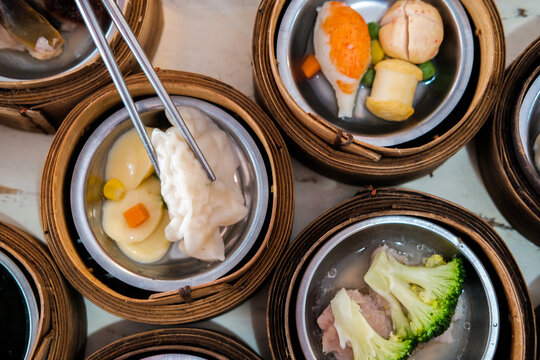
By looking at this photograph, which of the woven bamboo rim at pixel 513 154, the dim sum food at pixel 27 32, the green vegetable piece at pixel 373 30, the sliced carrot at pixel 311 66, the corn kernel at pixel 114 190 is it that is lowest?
the woven bamboo rim at pixel 513 154

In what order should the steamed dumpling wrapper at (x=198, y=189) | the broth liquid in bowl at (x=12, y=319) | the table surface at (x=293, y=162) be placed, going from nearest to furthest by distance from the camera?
1. the steamed dumpling wrapper at (x=198, y=189)
2. the broth liquid in bowl at (x=12, y=319)
3. the table surface at (x=293, y=162)

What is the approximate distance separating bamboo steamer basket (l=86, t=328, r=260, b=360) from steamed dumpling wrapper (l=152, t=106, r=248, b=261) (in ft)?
0.82

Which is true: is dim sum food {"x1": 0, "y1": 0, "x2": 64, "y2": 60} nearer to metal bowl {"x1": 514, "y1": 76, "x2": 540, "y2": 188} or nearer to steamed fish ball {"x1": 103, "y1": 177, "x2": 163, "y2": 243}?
steamed fish ball {"x1": 103, "y1": 177, "x2": 163, "y2": 243}

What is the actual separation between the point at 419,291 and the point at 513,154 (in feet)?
1.80

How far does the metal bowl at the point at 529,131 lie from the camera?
1.54 meters

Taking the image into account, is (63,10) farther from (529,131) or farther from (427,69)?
(529,131)

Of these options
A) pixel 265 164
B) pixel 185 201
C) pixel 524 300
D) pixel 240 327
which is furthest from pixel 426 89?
pixel 240 327

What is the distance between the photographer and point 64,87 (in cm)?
156

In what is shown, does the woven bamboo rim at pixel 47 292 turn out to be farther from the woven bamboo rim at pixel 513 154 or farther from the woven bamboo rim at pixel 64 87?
the woven bamboo rim at pixel 513 154

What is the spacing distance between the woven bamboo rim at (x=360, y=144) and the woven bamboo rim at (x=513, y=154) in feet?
0.30

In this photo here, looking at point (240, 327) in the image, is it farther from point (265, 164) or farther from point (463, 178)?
point (463, 178)

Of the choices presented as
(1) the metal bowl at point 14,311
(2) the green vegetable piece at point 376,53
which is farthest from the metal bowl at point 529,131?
(1) the metal bowl at point 14,311

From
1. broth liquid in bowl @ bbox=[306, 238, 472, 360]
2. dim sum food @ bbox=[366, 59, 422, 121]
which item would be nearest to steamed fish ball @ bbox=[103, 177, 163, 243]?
broth liquid in bowl @ bbox=[306, 238, 472, 360]

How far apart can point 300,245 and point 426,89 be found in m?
0.76
